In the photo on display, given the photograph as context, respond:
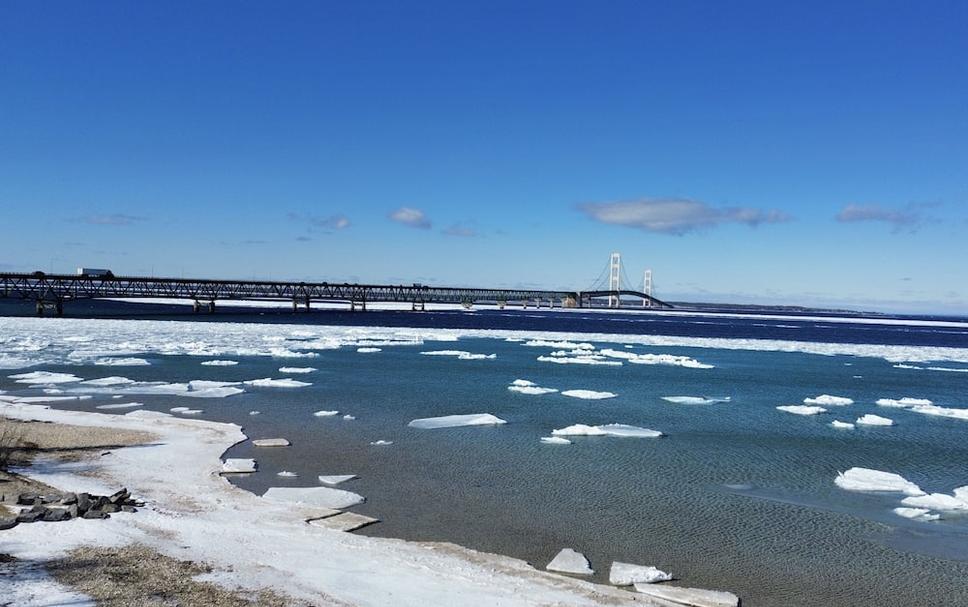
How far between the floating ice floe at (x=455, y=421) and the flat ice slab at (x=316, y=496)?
6.29 m

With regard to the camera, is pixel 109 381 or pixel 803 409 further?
pixel 109 381

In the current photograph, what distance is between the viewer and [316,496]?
37.5ft

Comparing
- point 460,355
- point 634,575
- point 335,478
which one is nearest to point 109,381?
point 335,478

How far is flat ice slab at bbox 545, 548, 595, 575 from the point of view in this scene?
873 cm

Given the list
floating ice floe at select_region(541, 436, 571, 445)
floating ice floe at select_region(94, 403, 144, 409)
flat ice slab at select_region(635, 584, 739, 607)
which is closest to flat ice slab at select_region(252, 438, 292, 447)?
floating ice floe at select_region(541, 436, 571, 445)

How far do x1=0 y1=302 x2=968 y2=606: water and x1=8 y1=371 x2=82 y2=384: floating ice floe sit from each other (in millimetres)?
573

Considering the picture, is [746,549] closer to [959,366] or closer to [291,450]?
[291,450]

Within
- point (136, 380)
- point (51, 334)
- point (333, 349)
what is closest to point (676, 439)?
point (136, 380)

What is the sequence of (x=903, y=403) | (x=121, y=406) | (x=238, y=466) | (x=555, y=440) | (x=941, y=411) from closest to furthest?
(x=238, y=466) → (x=555, y=440) → (x=121, y=406) → (x=941, y=411) → (x=903, y=403)

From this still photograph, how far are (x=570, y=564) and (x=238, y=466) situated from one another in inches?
273

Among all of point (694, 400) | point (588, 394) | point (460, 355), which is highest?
point (460, 355)

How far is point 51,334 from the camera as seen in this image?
4472cm

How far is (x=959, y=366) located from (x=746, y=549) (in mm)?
41494

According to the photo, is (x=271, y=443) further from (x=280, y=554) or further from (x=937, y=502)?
(x=937, y=502)
